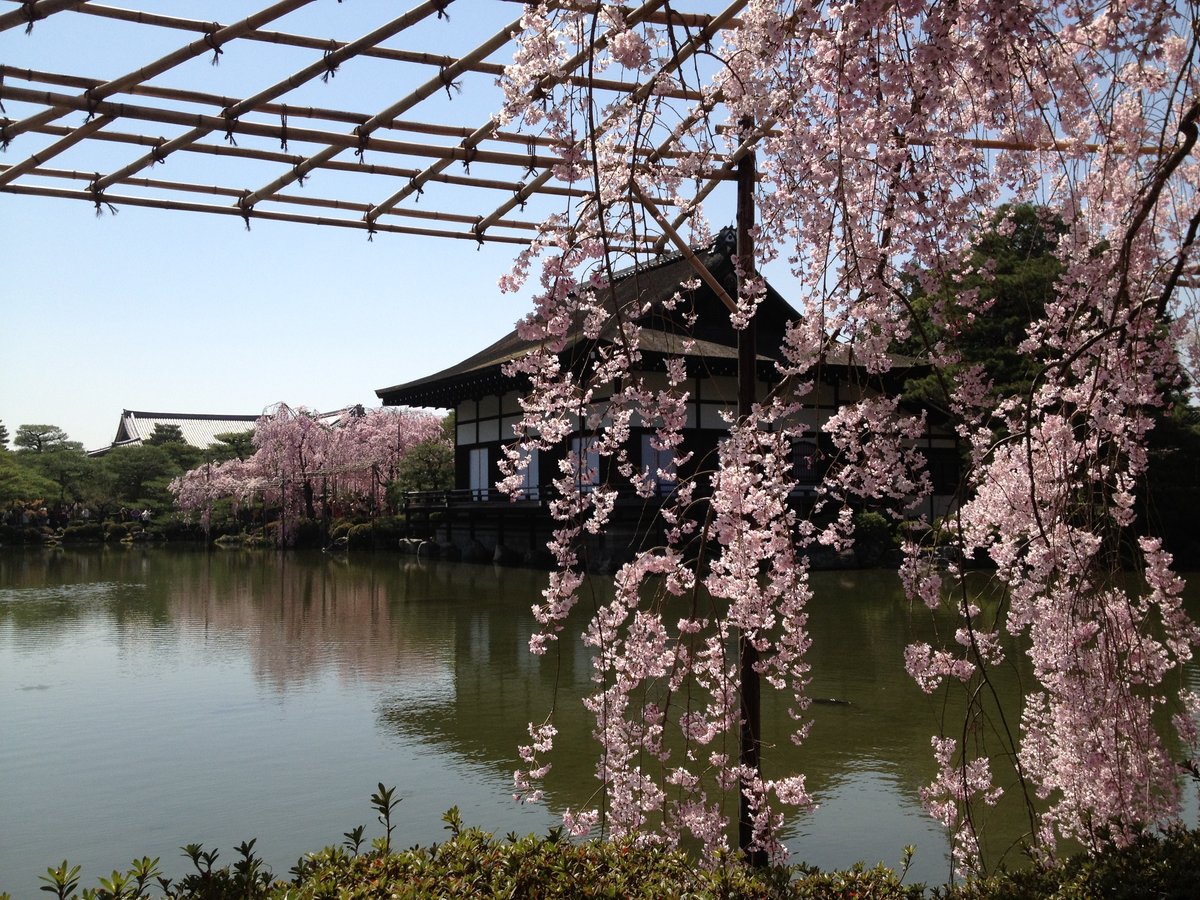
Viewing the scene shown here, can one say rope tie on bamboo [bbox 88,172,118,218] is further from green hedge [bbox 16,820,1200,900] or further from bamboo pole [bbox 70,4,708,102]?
green hedge [bbox 16,820,1200,900]

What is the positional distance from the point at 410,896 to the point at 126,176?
227cm

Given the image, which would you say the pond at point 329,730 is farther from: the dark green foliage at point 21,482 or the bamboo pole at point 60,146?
the dark green foliage at point 21,482

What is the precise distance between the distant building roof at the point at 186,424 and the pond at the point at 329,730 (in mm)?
31534

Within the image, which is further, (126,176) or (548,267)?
(126,176)

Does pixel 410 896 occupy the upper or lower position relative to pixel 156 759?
upper

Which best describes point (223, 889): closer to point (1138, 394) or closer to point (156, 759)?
point (1138, 394)

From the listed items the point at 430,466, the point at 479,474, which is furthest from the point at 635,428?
the point at 430,466

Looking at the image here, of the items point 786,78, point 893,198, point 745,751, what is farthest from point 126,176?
point 745,751

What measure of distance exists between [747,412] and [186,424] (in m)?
43.1

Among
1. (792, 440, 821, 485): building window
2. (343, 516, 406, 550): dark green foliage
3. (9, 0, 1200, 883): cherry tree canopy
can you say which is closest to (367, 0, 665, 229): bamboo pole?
(9, 0, 1200, 883): cherry tree canopy

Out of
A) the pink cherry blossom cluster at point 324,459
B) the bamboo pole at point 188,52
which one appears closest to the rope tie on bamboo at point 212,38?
the bamboo pole at point 188,52

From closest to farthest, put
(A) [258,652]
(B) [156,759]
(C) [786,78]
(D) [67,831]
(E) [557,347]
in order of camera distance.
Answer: (C) [786,78]
(E) [557,347]
(D) [67,831]
(B) [156,759]
(A) [258,652]

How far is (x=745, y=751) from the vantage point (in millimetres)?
2809

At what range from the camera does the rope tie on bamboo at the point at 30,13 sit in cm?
206
